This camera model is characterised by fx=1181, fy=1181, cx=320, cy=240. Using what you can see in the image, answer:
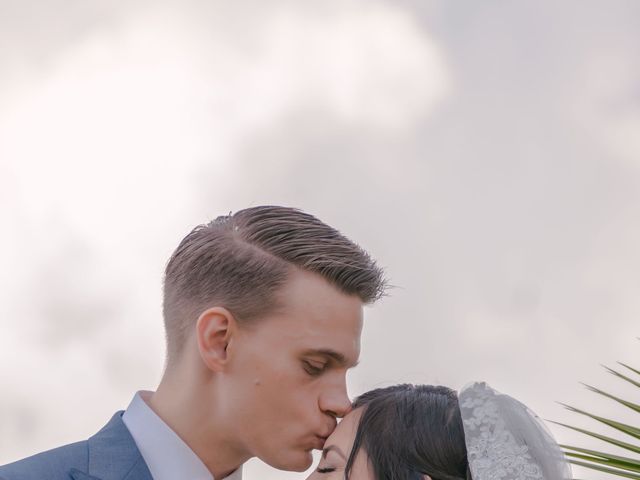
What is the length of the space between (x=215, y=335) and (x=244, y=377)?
0.21m

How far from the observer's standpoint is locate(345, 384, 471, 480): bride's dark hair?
4.56m

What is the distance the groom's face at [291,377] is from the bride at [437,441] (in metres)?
0.12

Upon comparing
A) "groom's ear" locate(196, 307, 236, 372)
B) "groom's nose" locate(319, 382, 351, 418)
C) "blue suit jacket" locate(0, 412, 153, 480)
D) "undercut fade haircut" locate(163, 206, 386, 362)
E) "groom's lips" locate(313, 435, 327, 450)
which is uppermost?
"undercut fade haircut" locate(163, 206, 386, 362)

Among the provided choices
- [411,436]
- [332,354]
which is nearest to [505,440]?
[411,436]

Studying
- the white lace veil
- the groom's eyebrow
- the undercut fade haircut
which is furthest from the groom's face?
the white lace veil

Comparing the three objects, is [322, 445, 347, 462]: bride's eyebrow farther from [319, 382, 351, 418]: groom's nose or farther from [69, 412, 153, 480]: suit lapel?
[69, 412, 153, 480]: suit lapel

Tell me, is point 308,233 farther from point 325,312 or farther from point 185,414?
point 185,414

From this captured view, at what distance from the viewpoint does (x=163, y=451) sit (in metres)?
4.68

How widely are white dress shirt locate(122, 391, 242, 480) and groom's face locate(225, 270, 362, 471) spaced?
0.70 feet

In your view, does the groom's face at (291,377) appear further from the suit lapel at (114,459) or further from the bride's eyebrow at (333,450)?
the suit lapel at (114,459)

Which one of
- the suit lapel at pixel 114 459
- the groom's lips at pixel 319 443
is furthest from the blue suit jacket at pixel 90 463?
the groom's lips at pixel 319 443

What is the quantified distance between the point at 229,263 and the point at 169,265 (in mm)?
386

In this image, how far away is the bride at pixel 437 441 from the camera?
4578 mm

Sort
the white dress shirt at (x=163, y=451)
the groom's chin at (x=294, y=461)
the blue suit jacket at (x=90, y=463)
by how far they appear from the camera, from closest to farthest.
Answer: the blue suit jacket at (x=90, y=463), the white dress shirt at (x=163, y=451), the groom's chin at (x=294, y=461)
